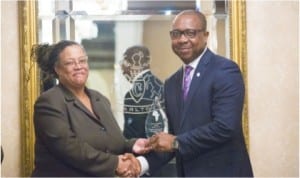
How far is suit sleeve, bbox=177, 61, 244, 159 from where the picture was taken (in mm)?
2049

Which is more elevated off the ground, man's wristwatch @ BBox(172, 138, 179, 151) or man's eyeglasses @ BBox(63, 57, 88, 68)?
man's eyeglasses @ BBox(63, 57, 88, 68)

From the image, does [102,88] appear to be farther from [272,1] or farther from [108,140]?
[272,1]

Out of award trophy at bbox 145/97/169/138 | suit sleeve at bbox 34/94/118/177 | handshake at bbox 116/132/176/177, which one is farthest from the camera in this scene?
award trophy at bbox 145/97/169/138

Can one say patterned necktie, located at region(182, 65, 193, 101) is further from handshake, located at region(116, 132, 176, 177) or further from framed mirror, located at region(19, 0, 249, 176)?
handshake, located at region(116, 132, 176, 177)

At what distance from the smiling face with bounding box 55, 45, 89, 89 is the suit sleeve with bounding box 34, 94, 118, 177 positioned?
11 cm

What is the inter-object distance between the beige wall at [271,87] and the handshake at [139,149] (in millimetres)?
456

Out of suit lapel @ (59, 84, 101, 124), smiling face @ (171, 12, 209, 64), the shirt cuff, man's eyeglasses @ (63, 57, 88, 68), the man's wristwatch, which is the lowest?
the shirt cuff

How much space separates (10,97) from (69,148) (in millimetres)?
463

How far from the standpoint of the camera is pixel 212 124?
2061mm

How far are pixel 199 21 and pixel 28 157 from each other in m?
1.02

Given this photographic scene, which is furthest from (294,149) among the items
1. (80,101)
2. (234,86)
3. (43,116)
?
(43,116)

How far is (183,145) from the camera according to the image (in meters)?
2.09

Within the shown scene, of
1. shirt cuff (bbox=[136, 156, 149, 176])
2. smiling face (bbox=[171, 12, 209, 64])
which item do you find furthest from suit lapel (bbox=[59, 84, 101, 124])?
smiling face (bbox=[171, 12, 209, 64])

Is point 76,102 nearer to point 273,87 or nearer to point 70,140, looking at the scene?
point 70,140
